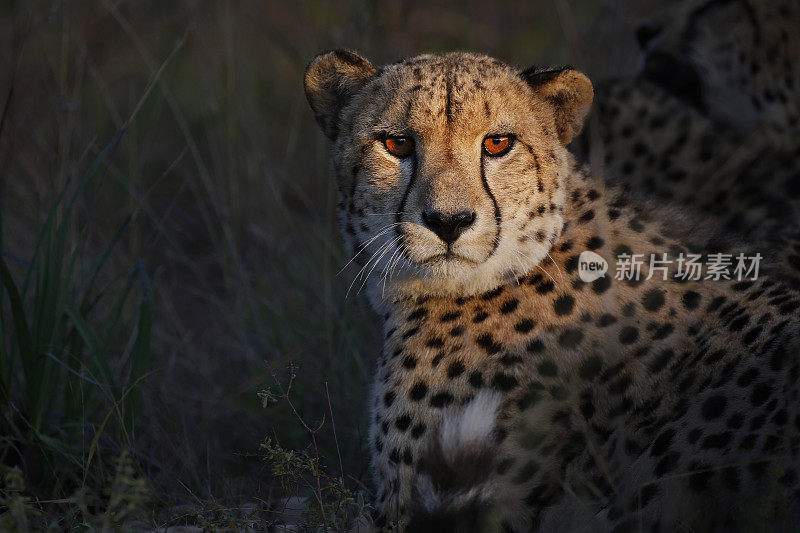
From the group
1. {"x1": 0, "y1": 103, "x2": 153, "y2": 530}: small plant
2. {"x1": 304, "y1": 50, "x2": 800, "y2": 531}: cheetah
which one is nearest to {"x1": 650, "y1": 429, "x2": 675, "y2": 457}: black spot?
{"x1": 304, "y1": 50, "x2": 800, "y2": 531}: cheetah

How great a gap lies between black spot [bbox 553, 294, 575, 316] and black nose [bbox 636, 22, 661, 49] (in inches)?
118

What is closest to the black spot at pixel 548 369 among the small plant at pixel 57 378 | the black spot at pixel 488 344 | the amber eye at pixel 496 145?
the black spot at pixel 488 344

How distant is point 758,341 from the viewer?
2457mm

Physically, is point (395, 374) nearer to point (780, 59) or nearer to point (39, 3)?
point (780, 59)

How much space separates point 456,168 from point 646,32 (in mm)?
3103

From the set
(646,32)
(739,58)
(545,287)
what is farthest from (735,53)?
(545,287)

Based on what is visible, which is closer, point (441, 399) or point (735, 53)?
point (441, 399)

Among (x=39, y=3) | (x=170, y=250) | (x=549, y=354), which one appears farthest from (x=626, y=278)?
(x=39, y=3)

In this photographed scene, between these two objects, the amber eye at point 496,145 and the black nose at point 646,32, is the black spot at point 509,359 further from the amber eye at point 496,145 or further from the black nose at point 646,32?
the black nose at point 646,32

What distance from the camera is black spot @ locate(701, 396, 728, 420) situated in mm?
2359

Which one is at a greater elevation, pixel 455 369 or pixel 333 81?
pixel 333 81

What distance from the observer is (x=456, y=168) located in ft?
8.57

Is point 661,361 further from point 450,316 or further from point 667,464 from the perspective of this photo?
point 450,316

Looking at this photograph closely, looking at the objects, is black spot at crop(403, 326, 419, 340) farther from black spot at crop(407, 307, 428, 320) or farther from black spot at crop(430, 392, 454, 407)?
black spot at crop(430, 392, 454, 407)
